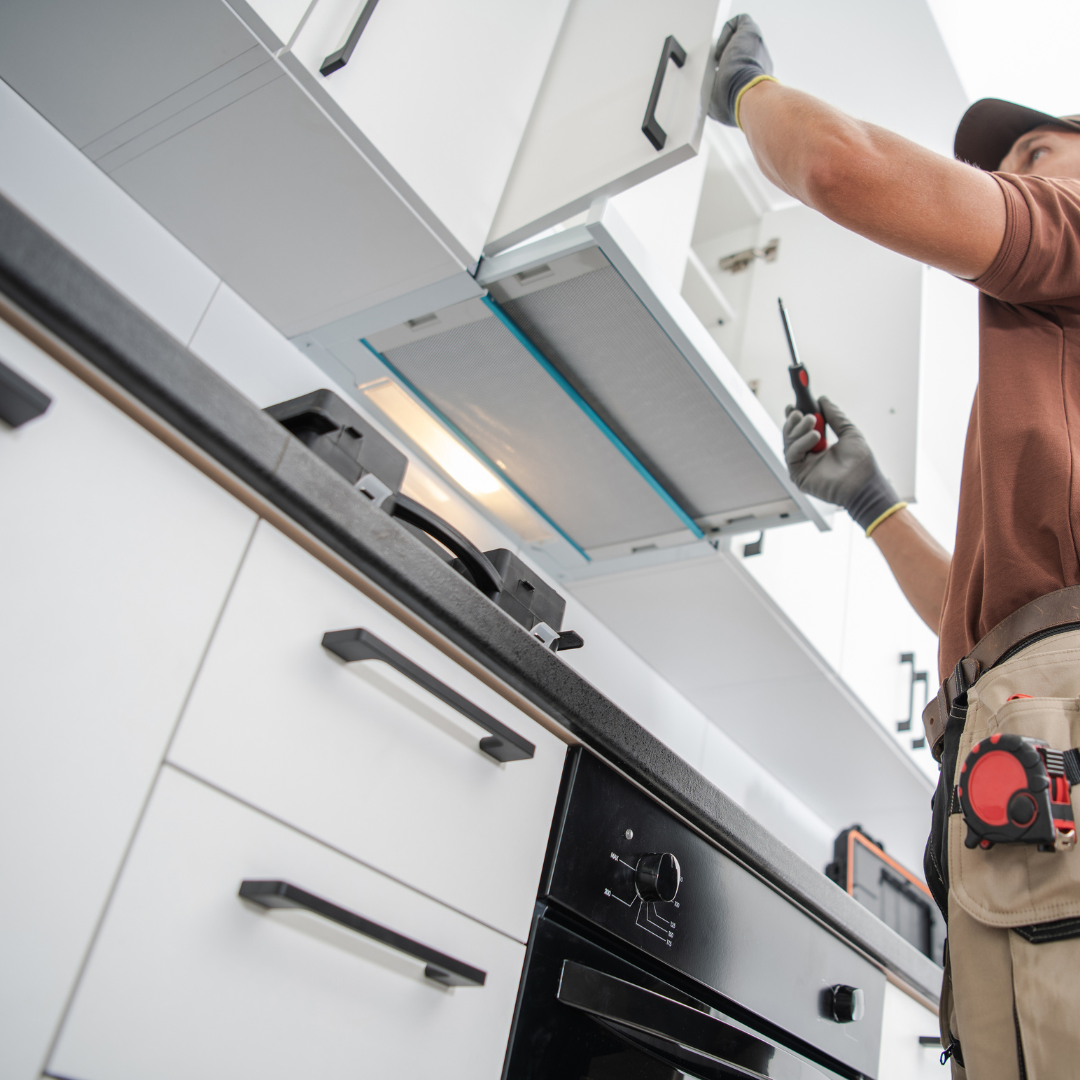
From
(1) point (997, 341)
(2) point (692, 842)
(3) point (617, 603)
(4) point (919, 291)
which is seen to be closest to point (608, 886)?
(2) point (692, 842)

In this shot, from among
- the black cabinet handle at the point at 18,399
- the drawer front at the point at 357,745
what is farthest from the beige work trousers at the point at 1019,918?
the black cabinet handle at the point at 18,399

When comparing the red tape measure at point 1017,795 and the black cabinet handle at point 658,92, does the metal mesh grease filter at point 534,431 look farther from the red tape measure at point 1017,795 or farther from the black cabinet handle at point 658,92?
the red tape measure at point 1017,795

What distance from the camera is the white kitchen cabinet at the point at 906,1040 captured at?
127 centimetres

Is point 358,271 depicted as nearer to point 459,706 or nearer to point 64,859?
point 459,706

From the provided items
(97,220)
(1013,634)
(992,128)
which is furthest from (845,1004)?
(97,220)

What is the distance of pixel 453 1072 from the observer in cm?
63

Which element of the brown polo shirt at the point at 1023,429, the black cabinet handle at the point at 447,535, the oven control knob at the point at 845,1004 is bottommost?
the oven control knob at the point at 845,1004

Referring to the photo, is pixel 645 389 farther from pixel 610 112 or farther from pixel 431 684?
pixel 431 684

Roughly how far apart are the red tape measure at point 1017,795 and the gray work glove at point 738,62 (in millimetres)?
859

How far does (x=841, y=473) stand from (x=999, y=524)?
62cm

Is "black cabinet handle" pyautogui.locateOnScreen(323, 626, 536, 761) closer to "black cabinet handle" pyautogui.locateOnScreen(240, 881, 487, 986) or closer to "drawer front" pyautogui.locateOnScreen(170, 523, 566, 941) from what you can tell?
"drawer front" pyautogui.locateOnScreen(170, 523, 566, 941)

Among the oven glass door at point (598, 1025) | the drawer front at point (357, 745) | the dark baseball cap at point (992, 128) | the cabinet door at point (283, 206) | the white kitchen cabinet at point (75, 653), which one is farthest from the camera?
the dark baseball cap at point (992, 128)

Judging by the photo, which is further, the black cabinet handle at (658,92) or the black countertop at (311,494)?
the black cabinet handle at (658,92)

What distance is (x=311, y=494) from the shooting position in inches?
23.4
